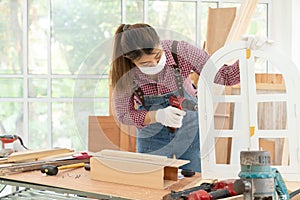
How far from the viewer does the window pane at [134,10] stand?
10.1 feet

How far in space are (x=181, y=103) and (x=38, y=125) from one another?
167 centimetres

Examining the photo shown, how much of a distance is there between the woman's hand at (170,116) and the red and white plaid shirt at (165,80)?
5 centimetres

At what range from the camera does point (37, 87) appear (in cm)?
301

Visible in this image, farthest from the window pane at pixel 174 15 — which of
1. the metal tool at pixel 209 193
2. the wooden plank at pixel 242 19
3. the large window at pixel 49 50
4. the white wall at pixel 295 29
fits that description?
the metal tool at pixel 209 193

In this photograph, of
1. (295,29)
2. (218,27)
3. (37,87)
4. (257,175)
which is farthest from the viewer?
(37,87)

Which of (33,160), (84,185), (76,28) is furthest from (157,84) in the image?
(76,28)

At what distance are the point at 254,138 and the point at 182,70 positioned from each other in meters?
0.32

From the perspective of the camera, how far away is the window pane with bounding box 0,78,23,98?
2980 millimetres

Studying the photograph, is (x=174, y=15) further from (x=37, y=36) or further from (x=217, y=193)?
(x=217, y=193)

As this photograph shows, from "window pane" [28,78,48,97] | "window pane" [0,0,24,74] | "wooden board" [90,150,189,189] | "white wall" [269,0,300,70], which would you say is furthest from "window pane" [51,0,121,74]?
"wooden board" [90,150,189,189]

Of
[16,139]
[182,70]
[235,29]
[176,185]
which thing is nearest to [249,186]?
[176,185]

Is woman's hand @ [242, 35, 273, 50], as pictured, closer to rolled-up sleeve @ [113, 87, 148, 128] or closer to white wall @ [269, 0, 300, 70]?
rolled-up sleeve @ [113, 87, 148, 128]

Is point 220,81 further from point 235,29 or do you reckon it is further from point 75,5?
point 75,5

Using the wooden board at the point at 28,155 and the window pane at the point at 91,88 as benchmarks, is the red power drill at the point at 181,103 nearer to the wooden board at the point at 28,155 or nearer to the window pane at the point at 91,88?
the window pane at the point at 91,88
